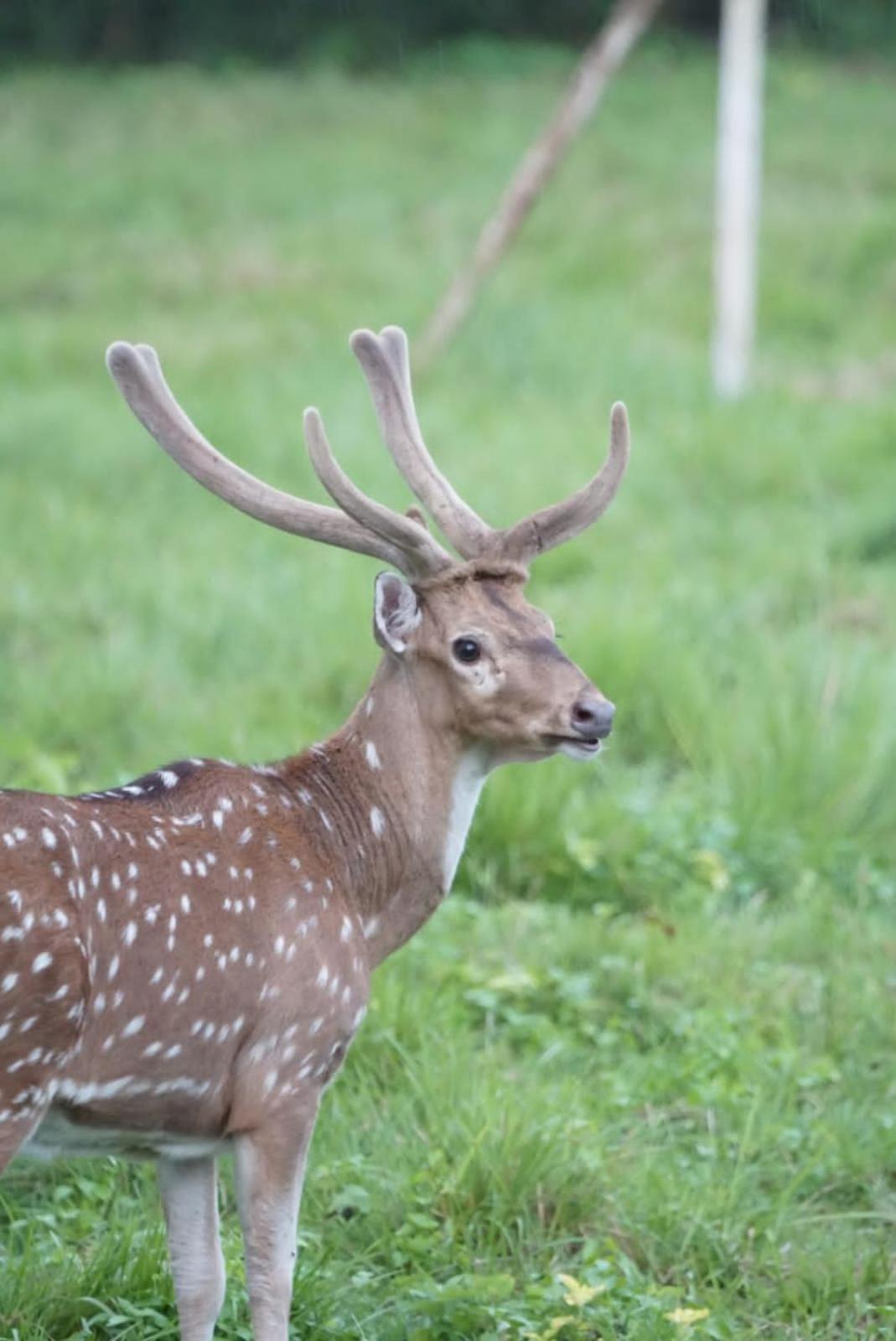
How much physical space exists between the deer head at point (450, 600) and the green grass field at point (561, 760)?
0.98m

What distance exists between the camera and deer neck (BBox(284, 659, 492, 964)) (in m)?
3.64

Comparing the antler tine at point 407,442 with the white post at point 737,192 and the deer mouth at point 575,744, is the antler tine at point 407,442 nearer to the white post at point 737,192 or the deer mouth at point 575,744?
the deer mouth at point 575,744

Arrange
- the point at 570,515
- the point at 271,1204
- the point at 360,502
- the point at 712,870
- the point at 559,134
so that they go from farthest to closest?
the point at 559,134 → the point at 712,870 → the point at 570,515 → the point at 360,502 → the point at 271,1204

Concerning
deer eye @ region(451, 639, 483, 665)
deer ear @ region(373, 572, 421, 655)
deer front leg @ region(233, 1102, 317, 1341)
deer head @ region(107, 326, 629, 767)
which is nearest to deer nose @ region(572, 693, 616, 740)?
deer head @ region(107, 326, 629, 767)

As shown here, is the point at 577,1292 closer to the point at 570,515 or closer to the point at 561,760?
the point at 570,515

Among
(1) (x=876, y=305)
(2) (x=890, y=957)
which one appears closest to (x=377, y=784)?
(2) (x=890, y=957)

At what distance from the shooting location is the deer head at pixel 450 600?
353cm

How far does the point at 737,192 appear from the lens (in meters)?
10.7

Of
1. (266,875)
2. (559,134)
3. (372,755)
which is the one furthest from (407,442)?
(559,134)

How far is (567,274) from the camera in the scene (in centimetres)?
1336

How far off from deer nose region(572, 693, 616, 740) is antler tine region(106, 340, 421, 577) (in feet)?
1.32

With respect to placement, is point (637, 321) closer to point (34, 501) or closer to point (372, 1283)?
point (34, 501)

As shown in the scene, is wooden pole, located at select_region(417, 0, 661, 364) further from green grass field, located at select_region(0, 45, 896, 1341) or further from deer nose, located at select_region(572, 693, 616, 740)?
deer nose, located at select_region(572, 693, 616, 740)

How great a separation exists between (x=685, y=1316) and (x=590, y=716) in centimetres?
108
